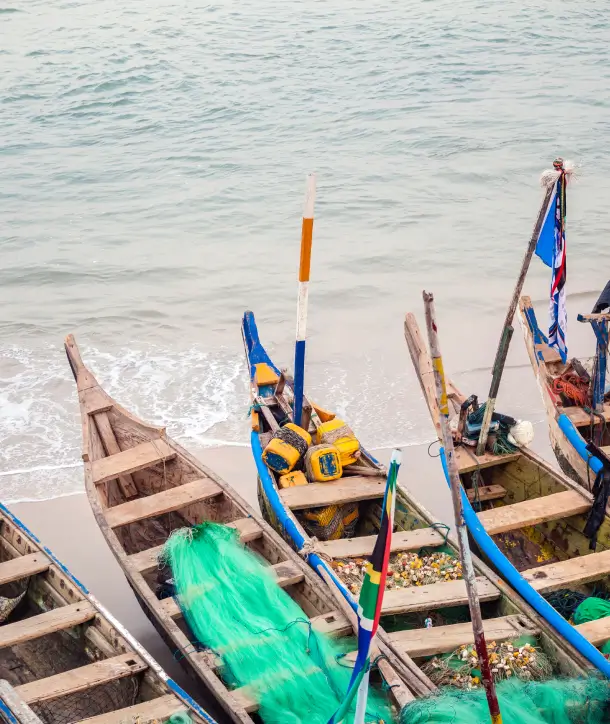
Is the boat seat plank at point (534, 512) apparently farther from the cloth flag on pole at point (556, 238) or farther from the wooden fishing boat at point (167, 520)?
the cloth flag on pole at point (556, 238)

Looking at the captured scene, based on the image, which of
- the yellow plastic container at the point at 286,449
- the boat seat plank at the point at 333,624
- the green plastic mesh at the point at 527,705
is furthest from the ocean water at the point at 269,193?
the green plastic mesh at the point at 527,705

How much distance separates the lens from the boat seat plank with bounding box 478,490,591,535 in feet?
21.7

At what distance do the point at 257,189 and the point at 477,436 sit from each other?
11.6 m

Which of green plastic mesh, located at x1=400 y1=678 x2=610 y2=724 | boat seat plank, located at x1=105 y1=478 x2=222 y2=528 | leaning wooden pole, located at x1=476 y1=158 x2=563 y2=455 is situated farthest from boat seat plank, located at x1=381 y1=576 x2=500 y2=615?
boat seat plank, located at x1=105 y1=478 x2=222 y2=528

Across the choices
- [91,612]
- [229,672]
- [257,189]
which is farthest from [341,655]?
[257,189]

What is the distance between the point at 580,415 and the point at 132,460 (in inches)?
160

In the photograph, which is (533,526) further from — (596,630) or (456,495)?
(456,495)

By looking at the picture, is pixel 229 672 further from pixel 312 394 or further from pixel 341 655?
pixel 312 394

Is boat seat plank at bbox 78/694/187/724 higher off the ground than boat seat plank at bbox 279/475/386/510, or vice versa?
boat seat plank at bbox 279/475/386/510

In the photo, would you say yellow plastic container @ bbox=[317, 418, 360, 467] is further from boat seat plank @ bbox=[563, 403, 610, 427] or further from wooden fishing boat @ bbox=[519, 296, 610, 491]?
boat seat plank @ bbox=[563, 403, 610, 427]

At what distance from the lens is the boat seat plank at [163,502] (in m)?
6.94

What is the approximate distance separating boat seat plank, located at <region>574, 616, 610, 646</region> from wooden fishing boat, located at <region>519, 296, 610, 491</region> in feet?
6.05

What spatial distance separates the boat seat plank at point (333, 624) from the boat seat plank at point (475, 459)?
190 cm

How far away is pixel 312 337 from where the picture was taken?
41.1 ft
